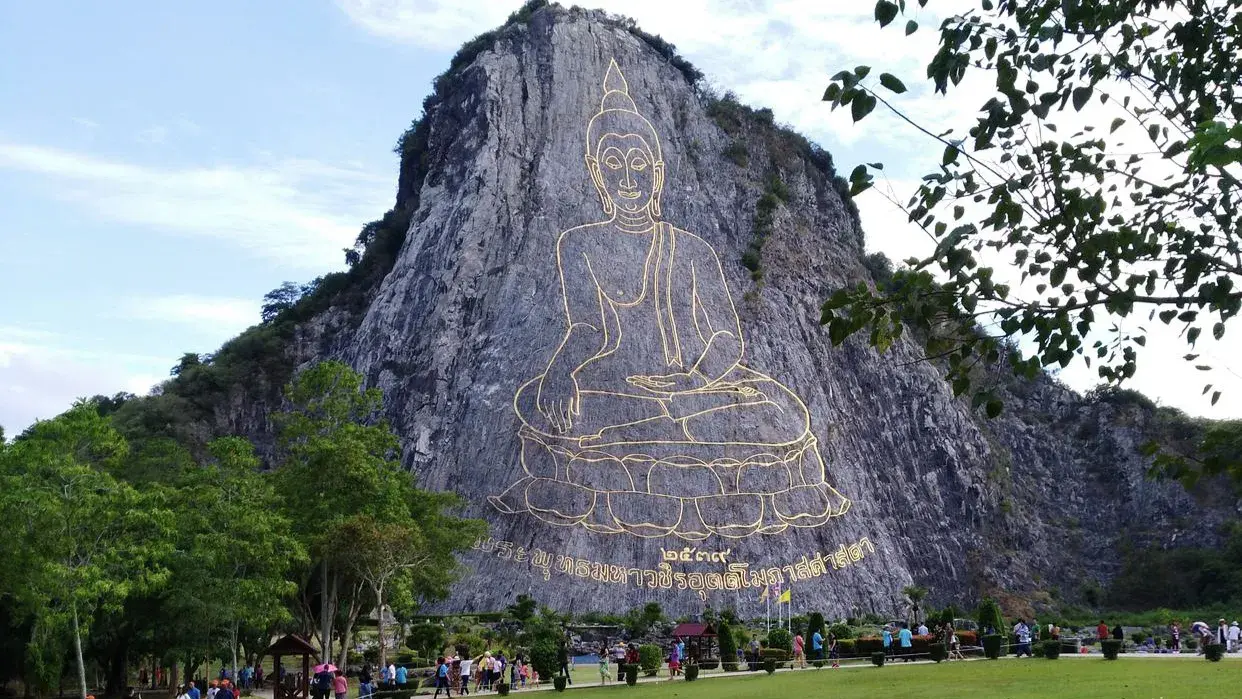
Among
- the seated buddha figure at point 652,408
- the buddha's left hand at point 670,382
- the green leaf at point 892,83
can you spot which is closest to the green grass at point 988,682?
the green leaf at point 892,83

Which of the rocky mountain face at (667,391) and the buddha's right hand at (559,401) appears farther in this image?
the buddha's right hand at (559,401)

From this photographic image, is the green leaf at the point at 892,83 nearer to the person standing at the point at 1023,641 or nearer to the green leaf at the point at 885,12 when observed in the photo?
the green leaf at the point at 885,12

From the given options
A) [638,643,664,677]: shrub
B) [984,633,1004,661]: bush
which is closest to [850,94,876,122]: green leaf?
[638,643,664,677]: shrub

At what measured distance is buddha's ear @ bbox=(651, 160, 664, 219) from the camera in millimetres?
50162

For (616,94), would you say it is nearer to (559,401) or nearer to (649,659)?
(559,401)

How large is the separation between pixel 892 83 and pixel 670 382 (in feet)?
127

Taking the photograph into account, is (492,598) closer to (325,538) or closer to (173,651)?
(325,538)

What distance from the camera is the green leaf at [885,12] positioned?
5.52 meters

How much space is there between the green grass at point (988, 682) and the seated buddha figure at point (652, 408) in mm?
16786

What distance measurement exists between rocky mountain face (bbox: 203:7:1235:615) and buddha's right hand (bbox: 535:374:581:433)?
9 centimetres

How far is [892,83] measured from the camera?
5426mm

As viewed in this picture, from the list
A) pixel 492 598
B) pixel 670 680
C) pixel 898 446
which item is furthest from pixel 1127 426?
pixel 670 680

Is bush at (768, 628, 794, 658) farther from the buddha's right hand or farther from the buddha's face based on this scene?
the buddha's face

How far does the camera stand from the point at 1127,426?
2079 inches
